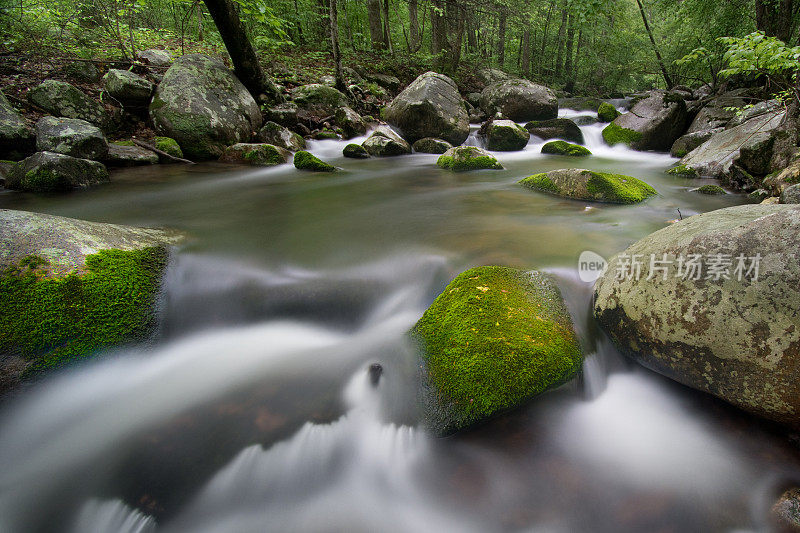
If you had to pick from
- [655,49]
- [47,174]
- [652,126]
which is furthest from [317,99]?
[655,49]

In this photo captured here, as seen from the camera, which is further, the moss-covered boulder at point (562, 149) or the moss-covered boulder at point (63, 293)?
the moss-covered boulder at point (562, 149)

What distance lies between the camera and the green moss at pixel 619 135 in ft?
33.6

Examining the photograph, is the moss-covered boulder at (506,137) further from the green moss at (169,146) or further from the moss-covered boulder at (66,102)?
Result: the moss-covered boulder at (66,102)

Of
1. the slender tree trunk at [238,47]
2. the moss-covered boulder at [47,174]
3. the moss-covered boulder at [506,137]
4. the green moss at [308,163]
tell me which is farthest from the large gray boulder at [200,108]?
the moss-covered boulder at [506,137]

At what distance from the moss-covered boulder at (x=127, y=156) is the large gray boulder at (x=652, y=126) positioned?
1206 cm

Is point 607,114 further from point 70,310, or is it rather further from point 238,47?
point 70,310

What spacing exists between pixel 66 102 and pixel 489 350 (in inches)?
389

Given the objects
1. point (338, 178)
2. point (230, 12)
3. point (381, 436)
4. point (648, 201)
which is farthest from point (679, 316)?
point (230, 12)

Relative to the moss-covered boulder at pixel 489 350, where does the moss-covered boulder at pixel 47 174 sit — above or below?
above

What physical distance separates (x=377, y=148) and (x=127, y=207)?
5.98 m

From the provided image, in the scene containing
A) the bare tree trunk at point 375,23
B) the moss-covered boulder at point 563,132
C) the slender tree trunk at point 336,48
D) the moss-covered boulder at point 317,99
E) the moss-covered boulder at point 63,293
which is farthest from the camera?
the bare tree trunk at point 375,23

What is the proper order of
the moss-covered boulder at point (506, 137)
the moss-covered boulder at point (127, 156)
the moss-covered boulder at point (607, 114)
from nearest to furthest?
the moss-covered boulder at point (127, 156), the moss-covered boulder at point (506, 137), the moss-covered boulder at point (607, 114)

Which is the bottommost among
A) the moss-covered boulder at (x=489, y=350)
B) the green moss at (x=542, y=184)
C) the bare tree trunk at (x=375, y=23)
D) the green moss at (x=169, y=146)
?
the moss-covered boulder at (x=489, y=350)

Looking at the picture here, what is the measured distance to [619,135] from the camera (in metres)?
10.7
